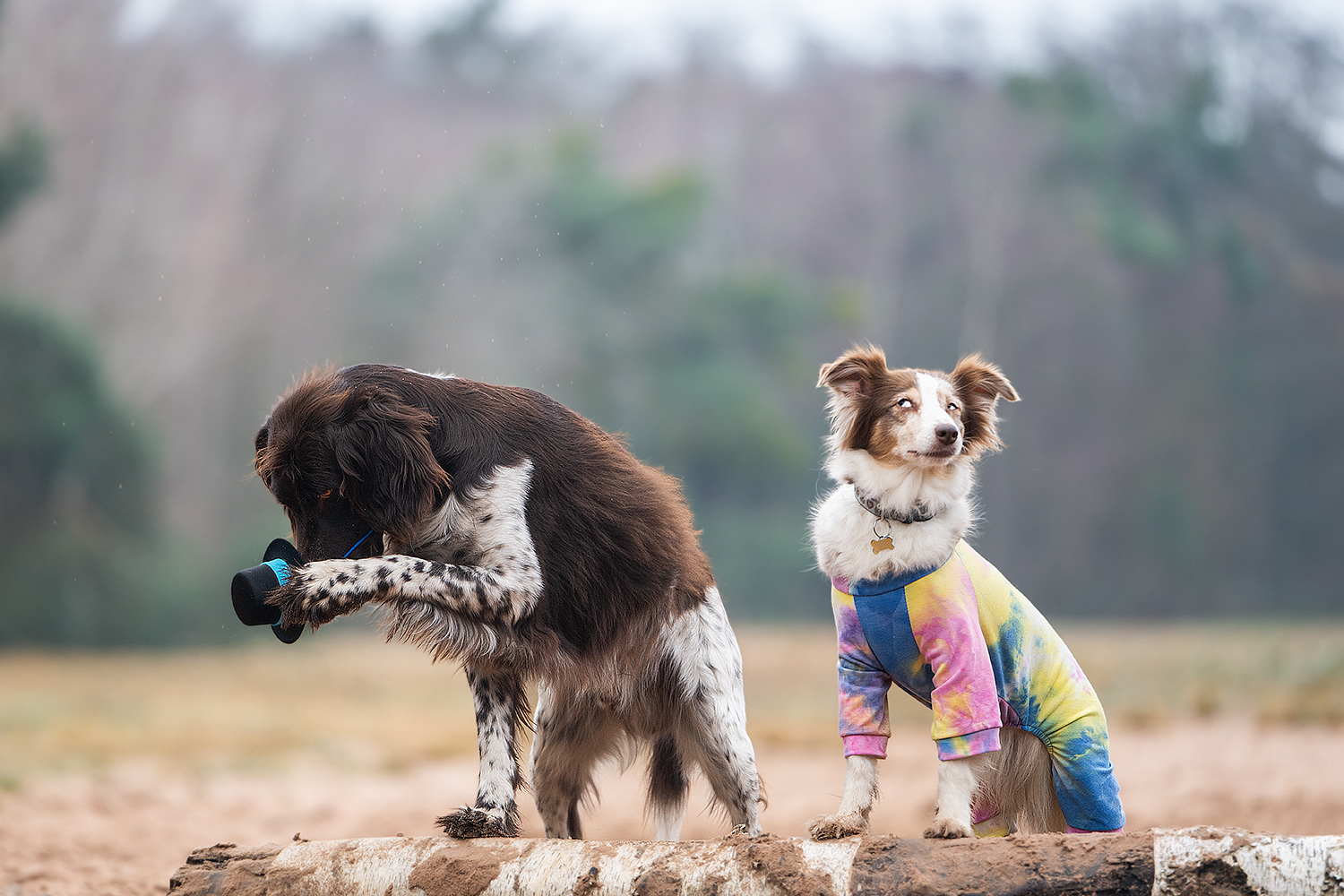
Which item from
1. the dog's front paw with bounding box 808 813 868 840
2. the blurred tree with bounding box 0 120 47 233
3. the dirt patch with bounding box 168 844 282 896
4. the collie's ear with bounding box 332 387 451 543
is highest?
the blurred tree with bounding box 0 120 47 233

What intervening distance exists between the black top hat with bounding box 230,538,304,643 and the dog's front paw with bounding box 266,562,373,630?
3cm

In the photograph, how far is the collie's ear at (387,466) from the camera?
3646 mm

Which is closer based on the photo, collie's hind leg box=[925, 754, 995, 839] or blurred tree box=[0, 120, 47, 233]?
collie's hind leg box=[925, 754, 995, 839]

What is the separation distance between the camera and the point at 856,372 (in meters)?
3.61

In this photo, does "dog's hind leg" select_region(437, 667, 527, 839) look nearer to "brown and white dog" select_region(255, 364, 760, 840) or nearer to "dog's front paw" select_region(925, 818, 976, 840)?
"brown and white dog" select_region(255, 364, 760, 840)

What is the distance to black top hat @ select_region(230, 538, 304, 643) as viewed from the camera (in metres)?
3.38

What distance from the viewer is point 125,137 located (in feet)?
69.1

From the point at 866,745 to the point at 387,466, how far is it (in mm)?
1828

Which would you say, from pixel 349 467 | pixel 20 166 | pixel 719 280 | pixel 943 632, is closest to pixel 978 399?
pixel 943 632

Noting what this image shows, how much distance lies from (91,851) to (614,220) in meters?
20.8

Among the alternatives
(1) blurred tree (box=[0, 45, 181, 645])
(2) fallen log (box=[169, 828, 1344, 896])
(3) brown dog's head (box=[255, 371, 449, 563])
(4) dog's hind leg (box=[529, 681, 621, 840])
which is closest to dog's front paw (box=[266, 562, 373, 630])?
(3) brown dog's head (box=[255, 371, 449, 563])

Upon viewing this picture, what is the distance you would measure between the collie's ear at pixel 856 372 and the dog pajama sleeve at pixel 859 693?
2.27ft

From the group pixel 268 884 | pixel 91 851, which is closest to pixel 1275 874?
pixel 268 884

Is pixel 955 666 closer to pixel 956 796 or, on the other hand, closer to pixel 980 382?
pixel 956 796
